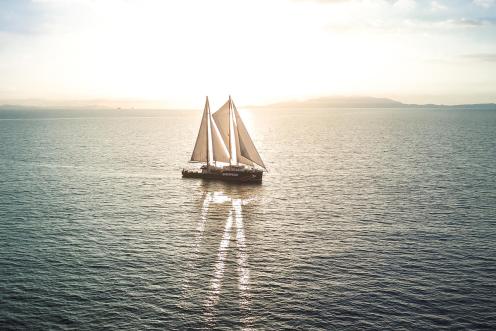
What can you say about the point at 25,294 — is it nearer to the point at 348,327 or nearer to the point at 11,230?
the point at 11,230

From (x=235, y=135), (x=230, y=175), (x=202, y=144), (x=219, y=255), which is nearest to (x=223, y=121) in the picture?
(x=235, y=135)

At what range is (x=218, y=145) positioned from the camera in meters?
131

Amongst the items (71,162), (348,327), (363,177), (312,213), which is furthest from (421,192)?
(71,162)

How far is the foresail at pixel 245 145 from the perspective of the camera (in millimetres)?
123938

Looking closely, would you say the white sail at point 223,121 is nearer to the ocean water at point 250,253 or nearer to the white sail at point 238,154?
the white sail at point 238,154

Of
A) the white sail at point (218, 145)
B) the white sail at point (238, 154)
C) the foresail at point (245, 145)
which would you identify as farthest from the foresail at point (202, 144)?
the foresail at point (245, 145)

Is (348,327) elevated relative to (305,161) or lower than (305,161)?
lower

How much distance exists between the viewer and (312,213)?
92562 millimetres

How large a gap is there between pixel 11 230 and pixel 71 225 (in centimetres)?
985

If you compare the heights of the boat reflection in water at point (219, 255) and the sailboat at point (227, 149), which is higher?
the sailboat at point (227, 149)

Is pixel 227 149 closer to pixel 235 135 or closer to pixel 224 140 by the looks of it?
pixel 224 140

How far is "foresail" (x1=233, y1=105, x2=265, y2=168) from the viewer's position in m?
124

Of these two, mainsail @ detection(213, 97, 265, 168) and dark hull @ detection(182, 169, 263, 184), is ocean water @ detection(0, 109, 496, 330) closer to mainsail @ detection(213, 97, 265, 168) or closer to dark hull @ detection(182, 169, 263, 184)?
dark hull @ detection(182, 169, 263, 184)

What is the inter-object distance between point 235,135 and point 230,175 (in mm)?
11175
